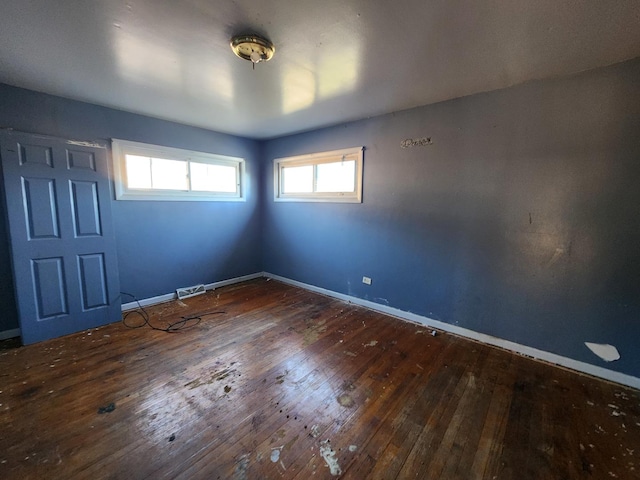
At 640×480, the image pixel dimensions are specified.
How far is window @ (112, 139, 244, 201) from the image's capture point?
3182 mm

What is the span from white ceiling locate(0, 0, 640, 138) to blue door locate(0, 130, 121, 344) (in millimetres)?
637

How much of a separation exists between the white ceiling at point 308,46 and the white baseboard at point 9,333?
238cm

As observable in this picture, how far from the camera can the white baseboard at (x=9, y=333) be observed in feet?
8.47

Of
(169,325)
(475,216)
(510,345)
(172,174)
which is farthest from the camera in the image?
(172,174)

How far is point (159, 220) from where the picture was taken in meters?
3.51

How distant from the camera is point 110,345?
8.23 feet

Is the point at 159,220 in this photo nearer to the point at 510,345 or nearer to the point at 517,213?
the point at 517,213

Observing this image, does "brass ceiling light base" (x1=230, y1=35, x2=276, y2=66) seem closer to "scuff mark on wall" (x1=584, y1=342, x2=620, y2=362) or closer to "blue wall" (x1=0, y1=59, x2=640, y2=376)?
"blue wall" (x1=0, y1=59, x2=640, y2=376)

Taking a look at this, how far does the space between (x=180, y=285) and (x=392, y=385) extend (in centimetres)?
318

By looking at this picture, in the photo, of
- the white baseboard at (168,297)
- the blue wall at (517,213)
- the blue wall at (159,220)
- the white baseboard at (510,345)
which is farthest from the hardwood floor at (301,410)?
the blue wall at (159,220)

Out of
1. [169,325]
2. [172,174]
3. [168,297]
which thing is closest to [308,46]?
[172,174]

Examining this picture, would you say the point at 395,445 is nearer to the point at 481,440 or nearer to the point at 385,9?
the point at 481,440

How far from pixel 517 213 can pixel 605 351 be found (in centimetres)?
127

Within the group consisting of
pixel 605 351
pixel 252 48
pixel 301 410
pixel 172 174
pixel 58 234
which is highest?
pixel 252 48
